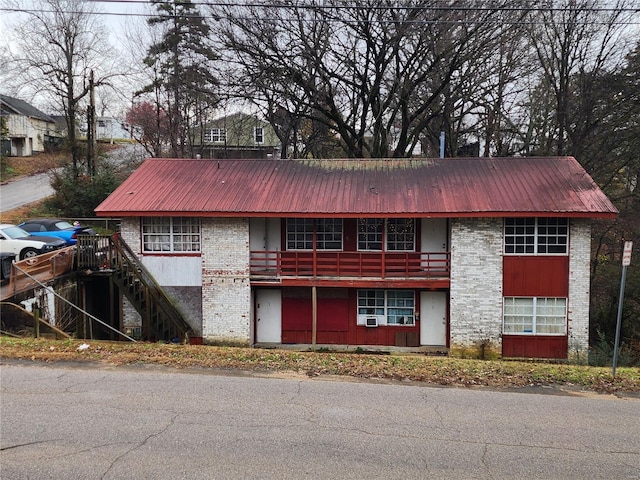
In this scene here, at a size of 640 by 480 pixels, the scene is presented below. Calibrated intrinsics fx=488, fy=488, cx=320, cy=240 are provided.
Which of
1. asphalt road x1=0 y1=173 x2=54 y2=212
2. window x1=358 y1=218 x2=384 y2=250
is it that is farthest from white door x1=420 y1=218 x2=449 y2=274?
asphalt road x1=0 y1=173 x2=54 y2=212

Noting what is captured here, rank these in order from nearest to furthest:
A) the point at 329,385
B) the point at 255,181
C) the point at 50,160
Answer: the point at 329,385, the point at 255,181, the point at 50,160

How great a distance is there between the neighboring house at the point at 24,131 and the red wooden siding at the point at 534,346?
158ft

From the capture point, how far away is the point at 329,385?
27.6 ft

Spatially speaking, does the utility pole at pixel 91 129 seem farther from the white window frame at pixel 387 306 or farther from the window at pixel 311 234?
the white window frame at pixel 387 306

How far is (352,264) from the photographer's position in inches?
666

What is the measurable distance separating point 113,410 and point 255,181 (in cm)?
1170

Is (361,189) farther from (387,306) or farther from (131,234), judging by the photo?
(131,234)

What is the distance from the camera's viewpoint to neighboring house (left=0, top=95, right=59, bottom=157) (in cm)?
5003

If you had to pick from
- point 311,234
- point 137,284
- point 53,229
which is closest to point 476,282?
point 311,234

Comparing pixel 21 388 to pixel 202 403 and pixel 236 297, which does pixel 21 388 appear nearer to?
pixel 202 403

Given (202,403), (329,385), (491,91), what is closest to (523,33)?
(491,91)

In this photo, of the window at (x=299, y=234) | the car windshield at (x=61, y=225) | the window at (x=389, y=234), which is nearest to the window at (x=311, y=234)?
the window at (x=299, y=234)

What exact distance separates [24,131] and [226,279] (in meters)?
48.1

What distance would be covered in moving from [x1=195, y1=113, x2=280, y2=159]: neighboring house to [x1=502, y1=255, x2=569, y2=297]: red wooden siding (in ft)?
55.5
